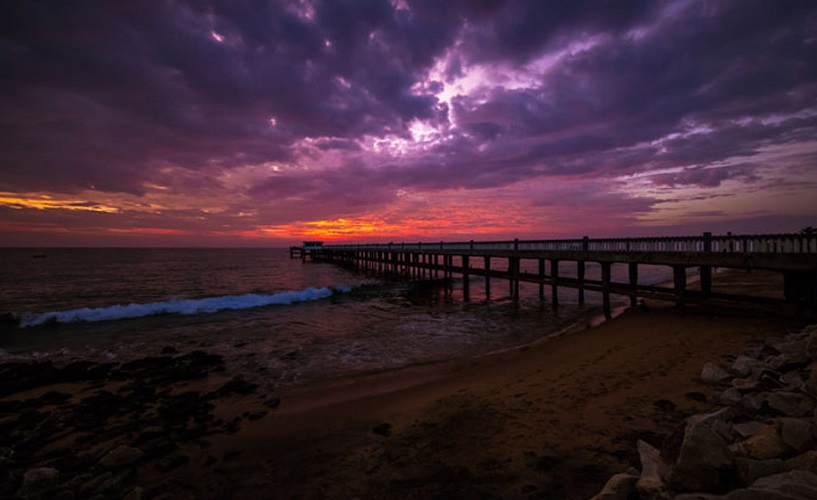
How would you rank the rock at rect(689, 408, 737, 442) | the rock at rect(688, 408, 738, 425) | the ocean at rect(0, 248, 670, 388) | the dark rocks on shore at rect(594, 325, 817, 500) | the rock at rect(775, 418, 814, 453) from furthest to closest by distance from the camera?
the ocean at rect(0, 248, 670, 388) → the rock at rect(688, 408, 738, 425) → the rock at rect(689, 408, 737, 442) → the rock at rect(775, 418, 814, 453) → the dark rocks on shore at rect(594, 325, 817, 500)

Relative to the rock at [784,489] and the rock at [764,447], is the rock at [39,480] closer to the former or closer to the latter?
the rock at [784,489]

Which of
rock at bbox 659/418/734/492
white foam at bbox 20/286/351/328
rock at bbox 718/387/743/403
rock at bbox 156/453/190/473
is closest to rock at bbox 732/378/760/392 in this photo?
rock at bbox 718/387/743/403

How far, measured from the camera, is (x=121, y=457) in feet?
17.8

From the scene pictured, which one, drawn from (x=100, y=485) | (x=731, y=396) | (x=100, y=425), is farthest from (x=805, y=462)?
(x=100, y=425)

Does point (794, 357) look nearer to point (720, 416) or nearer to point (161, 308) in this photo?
point (720, 416)

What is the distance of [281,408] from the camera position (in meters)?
7.51

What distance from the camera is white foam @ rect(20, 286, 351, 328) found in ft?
59.5

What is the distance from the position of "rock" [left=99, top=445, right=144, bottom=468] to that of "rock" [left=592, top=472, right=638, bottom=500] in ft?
20.9

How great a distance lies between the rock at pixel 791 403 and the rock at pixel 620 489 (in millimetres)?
2653

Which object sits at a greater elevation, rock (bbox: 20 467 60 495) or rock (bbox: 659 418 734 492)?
rock (bbox: 659 418 734 492)

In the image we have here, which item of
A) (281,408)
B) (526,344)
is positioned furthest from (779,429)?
(526,344)

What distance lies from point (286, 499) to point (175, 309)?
20142mm

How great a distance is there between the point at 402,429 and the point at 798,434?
15.4 ft

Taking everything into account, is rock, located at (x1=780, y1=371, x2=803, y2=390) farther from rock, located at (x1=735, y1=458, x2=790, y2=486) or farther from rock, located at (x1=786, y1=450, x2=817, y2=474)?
rock, located at (x1=735, y1=458, x2=790, y2=486)
